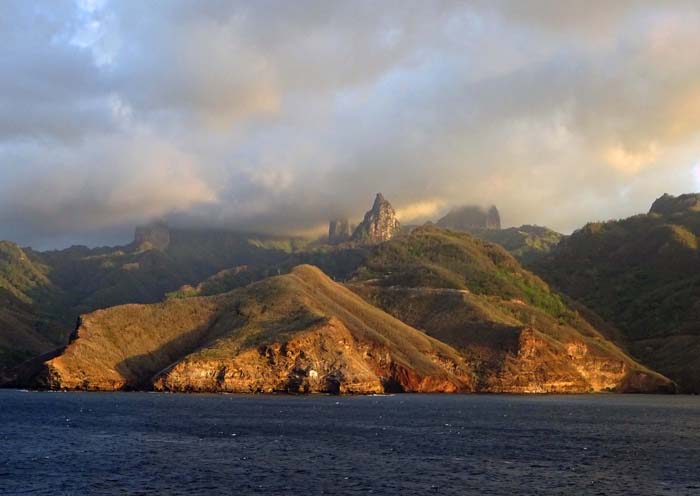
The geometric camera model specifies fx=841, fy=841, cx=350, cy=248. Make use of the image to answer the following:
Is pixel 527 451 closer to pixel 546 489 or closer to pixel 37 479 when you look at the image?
pixel 546 489

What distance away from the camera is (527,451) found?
113 metres

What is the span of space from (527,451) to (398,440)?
19.4 meters

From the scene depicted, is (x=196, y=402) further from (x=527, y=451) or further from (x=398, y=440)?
(x=527, y=451)

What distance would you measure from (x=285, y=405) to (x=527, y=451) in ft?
289

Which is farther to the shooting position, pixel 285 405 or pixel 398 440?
pixel 285 405

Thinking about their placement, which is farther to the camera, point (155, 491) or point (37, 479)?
point (37, 479)

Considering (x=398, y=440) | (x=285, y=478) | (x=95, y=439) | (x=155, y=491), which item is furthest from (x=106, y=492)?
(x=398, y=440)

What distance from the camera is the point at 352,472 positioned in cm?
9200

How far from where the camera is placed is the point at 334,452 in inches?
4257

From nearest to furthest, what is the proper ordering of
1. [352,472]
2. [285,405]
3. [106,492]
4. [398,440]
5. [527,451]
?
1. [106,492]
2. [352,472]
3. [527,451]
4. [398,440]
5. [285,405]

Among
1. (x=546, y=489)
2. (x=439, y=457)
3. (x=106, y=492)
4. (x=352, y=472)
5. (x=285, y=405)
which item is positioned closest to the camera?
(x=106, y=492)

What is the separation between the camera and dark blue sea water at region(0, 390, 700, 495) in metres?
84.1

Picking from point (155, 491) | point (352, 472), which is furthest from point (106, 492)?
point (352, 472)

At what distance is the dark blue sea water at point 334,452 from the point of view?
84.1 m
